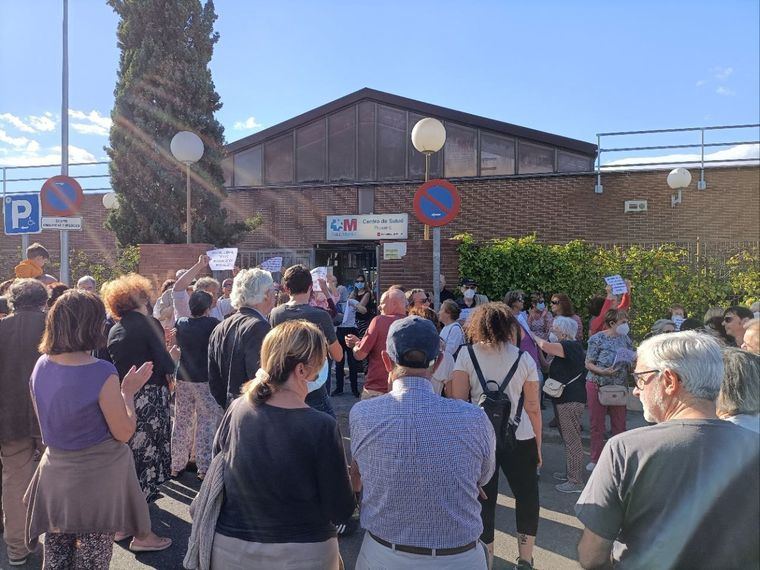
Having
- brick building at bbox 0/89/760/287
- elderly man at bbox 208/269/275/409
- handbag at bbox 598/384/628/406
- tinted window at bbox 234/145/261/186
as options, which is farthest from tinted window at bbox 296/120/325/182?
elderly man at bbox 208/269/275/409

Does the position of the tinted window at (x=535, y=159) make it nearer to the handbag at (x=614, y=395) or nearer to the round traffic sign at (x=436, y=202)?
the round traffic sign at (x=436, y=202)

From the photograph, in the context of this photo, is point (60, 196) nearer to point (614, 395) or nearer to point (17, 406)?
point (17, 406)

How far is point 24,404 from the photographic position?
3803 millimetres

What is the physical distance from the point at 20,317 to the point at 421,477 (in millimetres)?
3253

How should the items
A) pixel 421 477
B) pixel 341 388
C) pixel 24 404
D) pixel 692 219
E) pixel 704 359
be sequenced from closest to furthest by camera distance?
pixel 704 359
pixel 421 477
pixel 24 404
pixel 341 388
pixel 692 219

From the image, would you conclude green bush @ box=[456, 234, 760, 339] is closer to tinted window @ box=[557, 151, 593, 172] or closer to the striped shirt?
tinted window @ box=[557, 151, 593, 172]

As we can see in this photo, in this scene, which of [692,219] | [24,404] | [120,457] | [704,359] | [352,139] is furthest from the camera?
[352,139]

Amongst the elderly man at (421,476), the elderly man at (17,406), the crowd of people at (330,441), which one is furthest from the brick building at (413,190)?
the elderly man at (421,476)

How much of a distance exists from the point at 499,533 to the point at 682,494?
115 inches

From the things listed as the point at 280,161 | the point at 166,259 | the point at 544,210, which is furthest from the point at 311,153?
the point at 166,259

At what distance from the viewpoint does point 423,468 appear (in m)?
2.07

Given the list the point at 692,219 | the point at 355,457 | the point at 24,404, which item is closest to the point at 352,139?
the point at 692,219

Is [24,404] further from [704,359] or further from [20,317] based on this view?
[704,359]

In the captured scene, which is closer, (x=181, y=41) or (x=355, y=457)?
(x=355, y=457)
